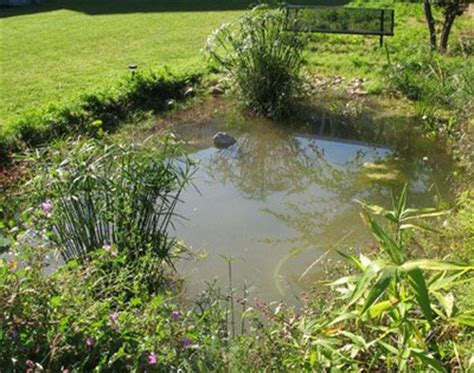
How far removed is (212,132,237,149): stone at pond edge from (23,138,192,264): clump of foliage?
3054 millimetres

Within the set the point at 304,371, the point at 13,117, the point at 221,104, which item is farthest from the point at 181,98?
the point at 304,371

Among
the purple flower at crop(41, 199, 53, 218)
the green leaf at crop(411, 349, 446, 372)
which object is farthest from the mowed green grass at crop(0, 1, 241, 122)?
the green leaf at crop(411, 349, 446, 372)

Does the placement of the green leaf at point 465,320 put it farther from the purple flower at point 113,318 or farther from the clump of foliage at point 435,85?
the clump of foliage at point 435,85

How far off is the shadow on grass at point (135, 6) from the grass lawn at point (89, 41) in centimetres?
2

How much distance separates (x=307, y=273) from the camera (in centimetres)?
486

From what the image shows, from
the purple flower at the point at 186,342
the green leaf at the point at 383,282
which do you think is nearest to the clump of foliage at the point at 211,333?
the purple flower at the point at 186,342

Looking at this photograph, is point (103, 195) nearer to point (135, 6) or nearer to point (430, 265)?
point (430, 265)

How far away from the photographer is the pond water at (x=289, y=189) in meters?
Result: 5.00

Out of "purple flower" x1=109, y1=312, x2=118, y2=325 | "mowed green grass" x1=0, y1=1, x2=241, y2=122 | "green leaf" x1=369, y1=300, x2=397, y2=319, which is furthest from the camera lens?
"mowed green grass" x1=0, y1=1, x2=241, y2=122

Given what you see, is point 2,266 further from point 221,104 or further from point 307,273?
point 221,104

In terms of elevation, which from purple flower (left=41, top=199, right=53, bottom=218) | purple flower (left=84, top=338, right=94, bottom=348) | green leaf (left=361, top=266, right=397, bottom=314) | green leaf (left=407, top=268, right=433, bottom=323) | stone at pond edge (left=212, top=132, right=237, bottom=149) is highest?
green leaf (left=361, top=266, right=397, bottom=314)

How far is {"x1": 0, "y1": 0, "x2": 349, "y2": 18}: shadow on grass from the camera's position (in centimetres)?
1564

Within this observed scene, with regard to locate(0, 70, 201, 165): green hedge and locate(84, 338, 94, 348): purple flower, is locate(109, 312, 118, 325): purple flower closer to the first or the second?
locate(84, 338, 94, 348): purple flower

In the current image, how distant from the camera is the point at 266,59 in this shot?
25.8ft
